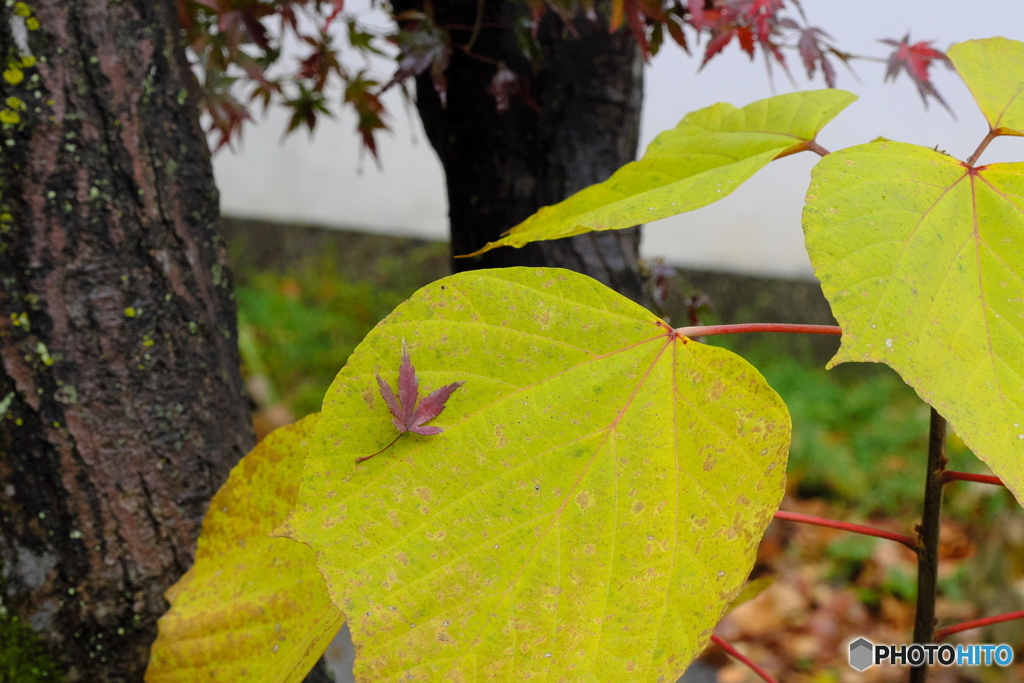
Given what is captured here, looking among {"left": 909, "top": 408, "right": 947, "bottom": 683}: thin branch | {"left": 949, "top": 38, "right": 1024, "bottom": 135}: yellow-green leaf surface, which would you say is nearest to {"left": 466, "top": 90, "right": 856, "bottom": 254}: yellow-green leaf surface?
{"left": 949, "top": 38, "right": 1024, "bottom": 135}: yellow-green leaf surface

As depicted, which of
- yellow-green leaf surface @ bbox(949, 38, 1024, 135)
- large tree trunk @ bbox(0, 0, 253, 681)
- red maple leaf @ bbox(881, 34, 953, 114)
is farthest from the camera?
red maple leaf @ bbox(881, 34, 953, 114)

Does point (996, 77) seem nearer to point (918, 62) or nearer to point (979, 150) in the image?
point (979, 150)

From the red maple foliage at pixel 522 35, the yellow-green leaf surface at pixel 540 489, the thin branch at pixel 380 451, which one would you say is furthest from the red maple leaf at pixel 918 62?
the thin branch at pixel 380 451

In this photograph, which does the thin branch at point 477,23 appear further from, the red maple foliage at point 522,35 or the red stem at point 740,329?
the red stem at point 740,329

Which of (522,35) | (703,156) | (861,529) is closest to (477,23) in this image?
(522,35)

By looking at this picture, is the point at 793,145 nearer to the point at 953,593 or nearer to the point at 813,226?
the point at 813,226

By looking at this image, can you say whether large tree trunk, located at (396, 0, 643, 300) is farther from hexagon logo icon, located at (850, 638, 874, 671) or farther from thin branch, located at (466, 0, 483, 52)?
hexagon logo icon, located at (850, 638, 874, 671)

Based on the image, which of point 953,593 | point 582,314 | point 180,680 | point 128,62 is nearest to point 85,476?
point 180,680
